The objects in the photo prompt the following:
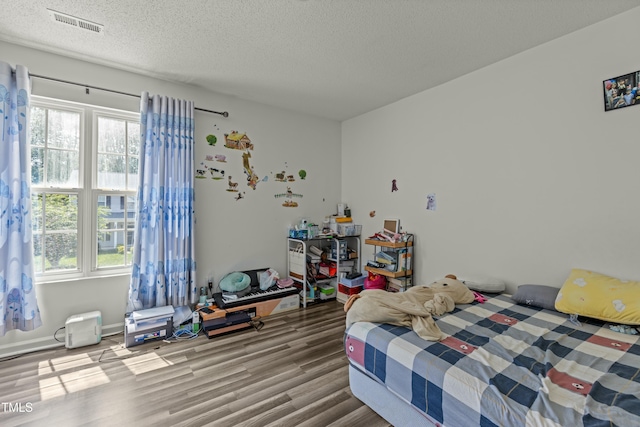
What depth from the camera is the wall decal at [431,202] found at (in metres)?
3.29

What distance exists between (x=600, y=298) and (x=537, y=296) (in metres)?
0.39

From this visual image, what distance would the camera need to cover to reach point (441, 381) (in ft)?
4.66

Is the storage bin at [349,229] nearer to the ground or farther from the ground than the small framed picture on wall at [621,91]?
nearer to the ground

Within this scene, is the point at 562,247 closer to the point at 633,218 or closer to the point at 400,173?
the point at 633,218

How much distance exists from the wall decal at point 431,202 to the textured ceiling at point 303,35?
1.25m

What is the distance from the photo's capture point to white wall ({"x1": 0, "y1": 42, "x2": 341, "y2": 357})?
2629 millimetres

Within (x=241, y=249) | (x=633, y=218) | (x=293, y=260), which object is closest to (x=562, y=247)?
(x=633, y=218)

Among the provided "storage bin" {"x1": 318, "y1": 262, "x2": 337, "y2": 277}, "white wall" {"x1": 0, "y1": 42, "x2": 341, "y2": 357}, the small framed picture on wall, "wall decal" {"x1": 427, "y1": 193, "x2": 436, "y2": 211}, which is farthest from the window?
the small framed picture on wall

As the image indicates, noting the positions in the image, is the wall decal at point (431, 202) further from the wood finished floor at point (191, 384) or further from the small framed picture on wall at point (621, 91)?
the wood finished floor at point (191, 384)

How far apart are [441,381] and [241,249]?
9.26 ft

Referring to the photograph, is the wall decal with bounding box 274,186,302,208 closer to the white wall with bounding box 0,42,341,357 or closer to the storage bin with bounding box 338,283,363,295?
the white wall with bounding box 0,42,341,357

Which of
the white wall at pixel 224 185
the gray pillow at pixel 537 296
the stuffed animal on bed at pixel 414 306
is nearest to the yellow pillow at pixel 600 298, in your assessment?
the gray pillow at pixel 537 296

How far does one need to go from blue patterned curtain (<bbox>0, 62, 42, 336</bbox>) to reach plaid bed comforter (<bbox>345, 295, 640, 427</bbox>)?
2747 mm

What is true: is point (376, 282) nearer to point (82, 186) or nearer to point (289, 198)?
point (289, 198)
